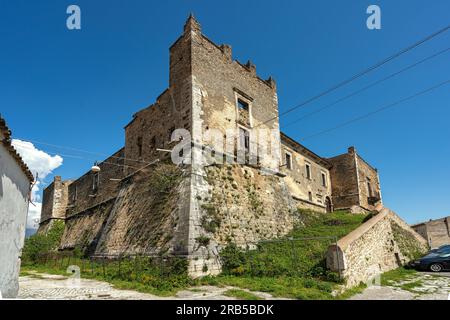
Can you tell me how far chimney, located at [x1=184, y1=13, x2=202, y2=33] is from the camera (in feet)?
47.3

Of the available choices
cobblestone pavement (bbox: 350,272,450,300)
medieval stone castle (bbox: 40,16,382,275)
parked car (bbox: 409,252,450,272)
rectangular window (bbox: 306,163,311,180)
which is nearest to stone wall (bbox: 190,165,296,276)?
medieval stone castle (bbox: 40,16,382,275)

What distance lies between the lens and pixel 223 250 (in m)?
11.2

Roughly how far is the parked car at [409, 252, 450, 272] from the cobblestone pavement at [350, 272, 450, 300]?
8.81ft

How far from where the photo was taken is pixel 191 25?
567 inches

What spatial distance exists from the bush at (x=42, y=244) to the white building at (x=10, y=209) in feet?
40.4

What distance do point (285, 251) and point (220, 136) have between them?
235 inches

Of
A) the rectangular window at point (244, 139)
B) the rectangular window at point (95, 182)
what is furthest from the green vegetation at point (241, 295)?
the rectangular window at point (95, 182)

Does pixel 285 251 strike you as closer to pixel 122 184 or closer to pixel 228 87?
pixel 228 87

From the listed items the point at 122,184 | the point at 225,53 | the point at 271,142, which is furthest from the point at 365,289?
the point at 122,184

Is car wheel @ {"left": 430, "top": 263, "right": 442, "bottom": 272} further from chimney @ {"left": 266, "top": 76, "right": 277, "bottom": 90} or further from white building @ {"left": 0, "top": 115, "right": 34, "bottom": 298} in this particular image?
white building @ {"left": 0, "top": 115, "right": 34, "bottom": 298}

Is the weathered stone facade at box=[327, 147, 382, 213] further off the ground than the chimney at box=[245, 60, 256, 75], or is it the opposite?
the chimney at box=[245, 60, 256, 75]

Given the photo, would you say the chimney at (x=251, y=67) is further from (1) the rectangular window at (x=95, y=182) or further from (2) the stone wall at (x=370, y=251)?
(1) the rectangular window at (x=95, y=182)

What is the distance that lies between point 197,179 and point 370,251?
7.27 meters

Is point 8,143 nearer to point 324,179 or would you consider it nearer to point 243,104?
point 243,104
